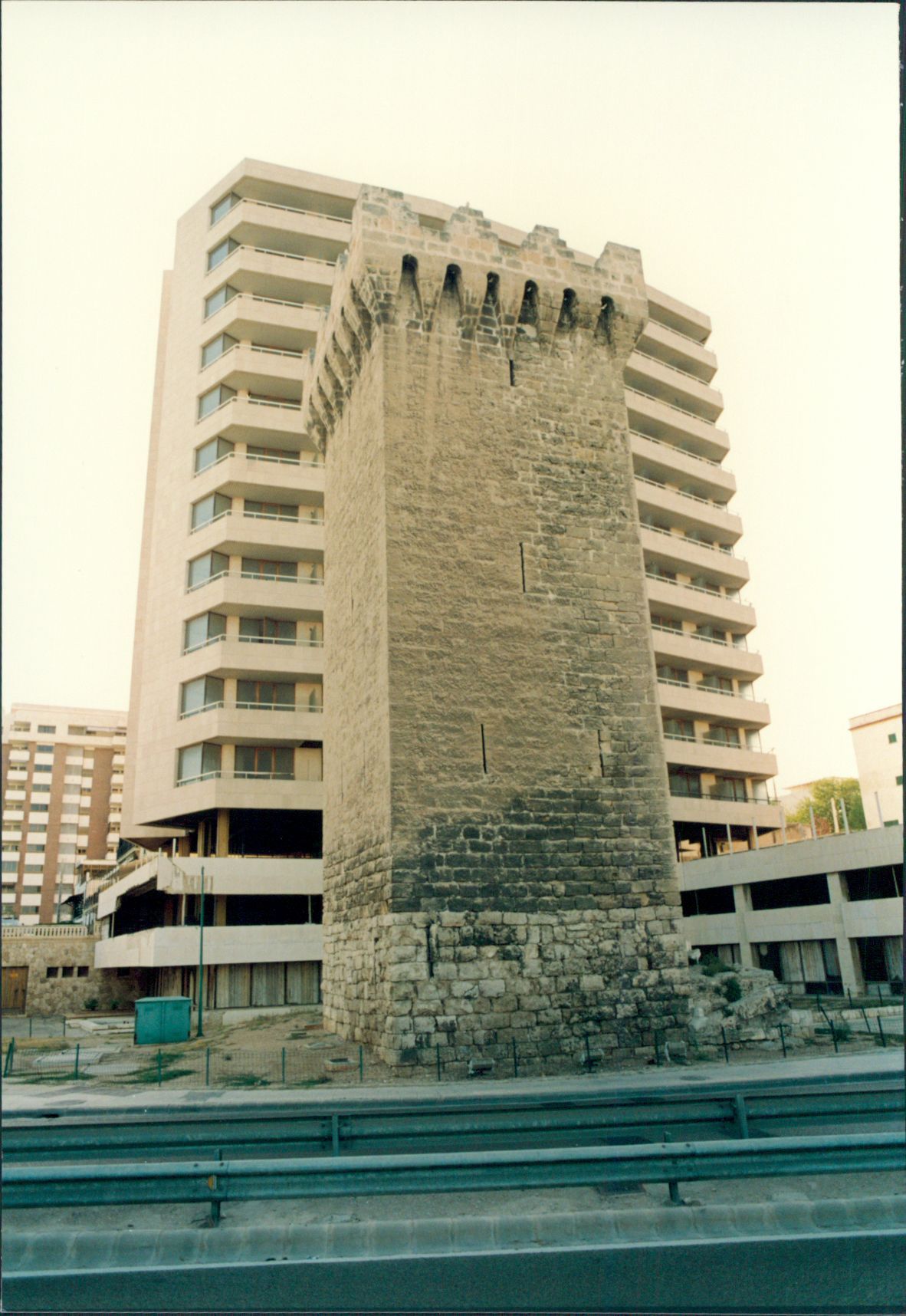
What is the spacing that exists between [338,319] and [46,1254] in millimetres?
17519

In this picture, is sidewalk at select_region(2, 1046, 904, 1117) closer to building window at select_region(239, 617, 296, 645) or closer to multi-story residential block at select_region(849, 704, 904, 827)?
building window at select_region(239, 617, 296, 645)

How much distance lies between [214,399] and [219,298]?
5189 millimetres

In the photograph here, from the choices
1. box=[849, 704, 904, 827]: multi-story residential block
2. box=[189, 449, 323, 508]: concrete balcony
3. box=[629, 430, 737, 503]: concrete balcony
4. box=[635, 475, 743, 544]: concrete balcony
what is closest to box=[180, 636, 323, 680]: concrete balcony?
box=[189, 449, 323, 508]: concrete balcony

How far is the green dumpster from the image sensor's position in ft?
67.4

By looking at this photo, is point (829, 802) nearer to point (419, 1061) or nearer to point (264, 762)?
point (264, 762)

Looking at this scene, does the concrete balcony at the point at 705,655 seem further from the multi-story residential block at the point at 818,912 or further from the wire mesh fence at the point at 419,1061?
the wire mesh fence at the point at 419,1061

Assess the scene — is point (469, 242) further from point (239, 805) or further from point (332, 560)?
point (239, 805)

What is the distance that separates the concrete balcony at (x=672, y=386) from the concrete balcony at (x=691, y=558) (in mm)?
8708

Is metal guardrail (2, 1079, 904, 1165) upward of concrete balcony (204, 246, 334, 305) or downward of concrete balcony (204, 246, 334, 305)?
downward

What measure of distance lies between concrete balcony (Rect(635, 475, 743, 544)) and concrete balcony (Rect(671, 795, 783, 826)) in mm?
15010

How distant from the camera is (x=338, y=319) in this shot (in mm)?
18859

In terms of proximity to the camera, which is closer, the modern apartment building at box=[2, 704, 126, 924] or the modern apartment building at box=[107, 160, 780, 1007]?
the modern apartment building at box=[107, 160, 780, 1007]

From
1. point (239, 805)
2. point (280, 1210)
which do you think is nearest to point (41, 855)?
point (239, 805)

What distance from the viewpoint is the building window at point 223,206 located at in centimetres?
4131
